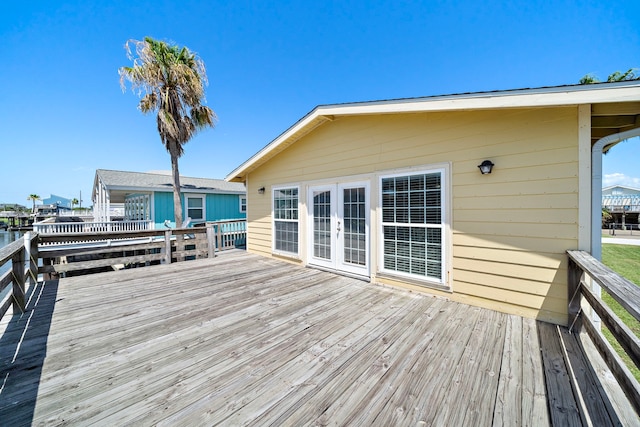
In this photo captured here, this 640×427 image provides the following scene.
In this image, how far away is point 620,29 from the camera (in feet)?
17.3

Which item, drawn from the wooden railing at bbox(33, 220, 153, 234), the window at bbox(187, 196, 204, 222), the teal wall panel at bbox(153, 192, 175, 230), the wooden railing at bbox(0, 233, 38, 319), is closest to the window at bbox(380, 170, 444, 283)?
the wooden railing at bbox(0, 233, 38, 319)

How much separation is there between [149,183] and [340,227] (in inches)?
428

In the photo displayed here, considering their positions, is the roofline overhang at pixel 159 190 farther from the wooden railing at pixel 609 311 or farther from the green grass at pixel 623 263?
the green grass at pixel 623 263

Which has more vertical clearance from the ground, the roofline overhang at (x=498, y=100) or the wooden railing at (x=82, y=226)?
the roofline overhang at (x=498, y=100)

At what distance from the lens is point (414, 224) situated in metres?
3.69

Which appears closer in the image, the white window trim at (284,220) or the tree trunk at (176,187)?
the white window trim at (284,220)

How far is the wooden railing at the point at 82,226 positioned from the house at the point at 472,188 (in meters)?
9.21

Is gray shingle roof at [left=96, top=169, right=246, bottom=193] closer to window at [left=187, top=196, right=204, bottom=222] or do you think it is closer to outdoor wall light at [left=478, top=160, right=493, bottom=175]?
window at [left=187, top=196, right=204, bottom=222]

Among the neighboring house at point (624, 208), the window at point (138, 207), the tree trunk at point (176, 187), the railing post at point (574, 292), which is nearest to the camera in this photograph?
the railing post at point (574, 292)

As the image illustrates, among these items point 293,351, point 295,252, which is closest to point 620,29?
point 295,252

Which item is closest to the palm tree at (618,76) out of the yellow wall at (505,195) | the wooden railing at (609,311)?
the yellow wall at (505,195)

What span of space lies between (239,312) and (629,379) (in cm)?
325

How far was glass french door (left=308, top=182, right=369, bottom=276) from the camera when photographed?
4410 mm

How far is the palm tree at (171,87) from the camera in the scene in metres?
8.65
